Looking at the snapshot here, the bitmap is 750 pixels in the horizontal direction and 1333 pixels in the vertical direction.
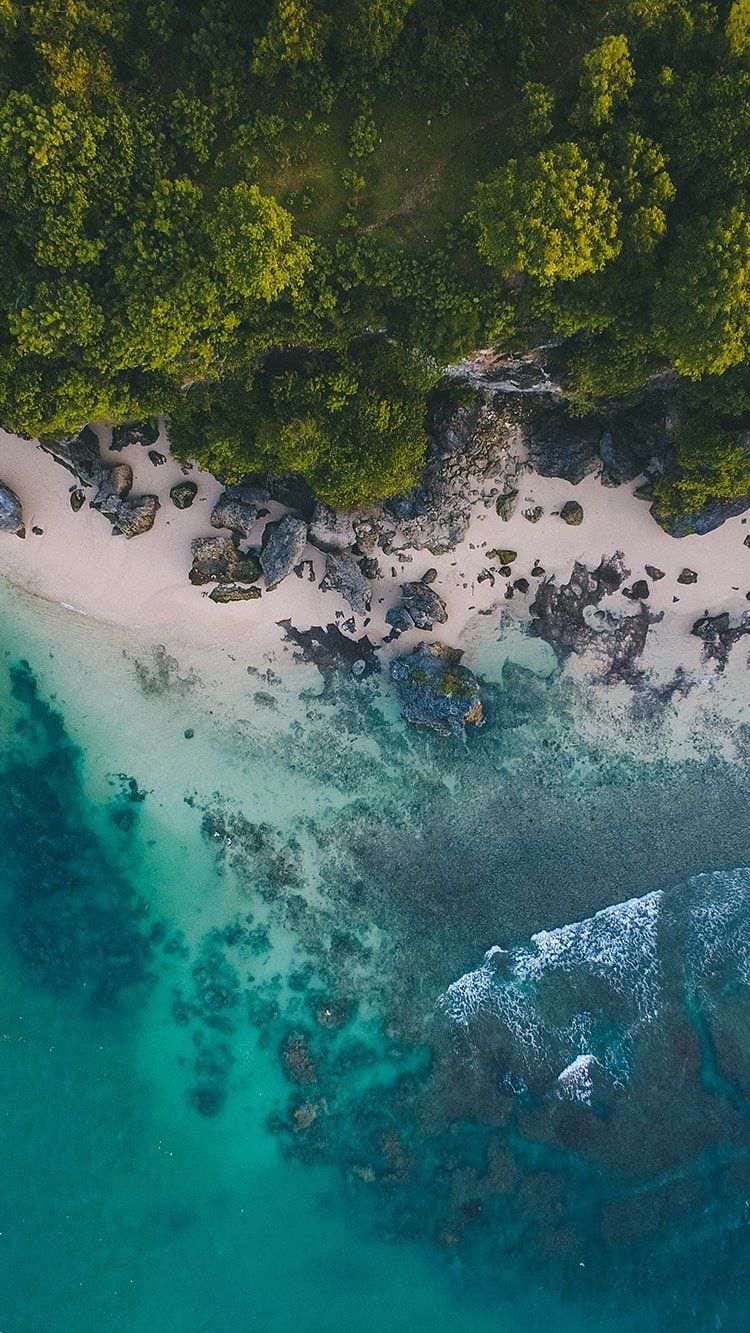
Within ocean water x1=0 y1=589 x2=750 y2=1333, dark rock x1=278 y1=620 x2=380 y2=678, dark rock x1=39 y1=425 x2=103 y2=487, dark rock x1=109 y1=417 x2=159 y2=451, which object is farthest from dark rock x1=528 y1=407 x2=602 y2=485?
dark rock x1=39 y1=425 x2=103 y2=487

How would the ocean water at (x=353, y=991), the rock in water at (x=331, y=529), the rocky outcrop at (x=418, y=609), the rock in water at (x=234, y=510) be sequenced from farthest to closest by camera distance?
1. the ocean water at (x=353, y=991)
2. the rocky outcrop at (x=418, y=609)
3. the rock in water at (x=234, y=510)
4. the rock in water at (x=331, y=529)

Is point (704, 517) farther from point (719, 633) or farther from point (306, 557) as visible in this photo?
point (306, 557)

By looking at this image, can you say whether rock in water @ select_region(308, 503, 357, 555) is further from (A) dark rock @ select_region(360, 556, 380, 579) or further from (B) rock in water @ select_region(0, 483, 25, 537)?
(B) rock in water @ select_region(0, 483, 25, 537)

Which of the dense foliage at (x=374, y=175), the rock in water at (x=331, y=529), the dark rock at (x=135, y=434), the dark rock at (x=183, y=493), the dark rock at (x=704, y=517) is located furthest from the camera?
the dark rock at (x=183, y=493)

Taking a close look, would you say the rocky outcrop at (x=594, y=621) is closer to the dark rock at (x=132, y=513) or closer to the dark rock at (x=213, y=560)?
the dark rock at (x=213, y=560)

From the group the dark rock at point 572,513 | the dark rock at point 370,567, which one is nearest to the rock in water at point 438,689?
the dark rock at point 370,567

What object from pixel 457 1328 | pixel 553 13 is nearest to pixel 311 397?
pixel 553 13

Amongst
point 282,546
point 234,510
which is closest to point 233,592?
point 282,546
